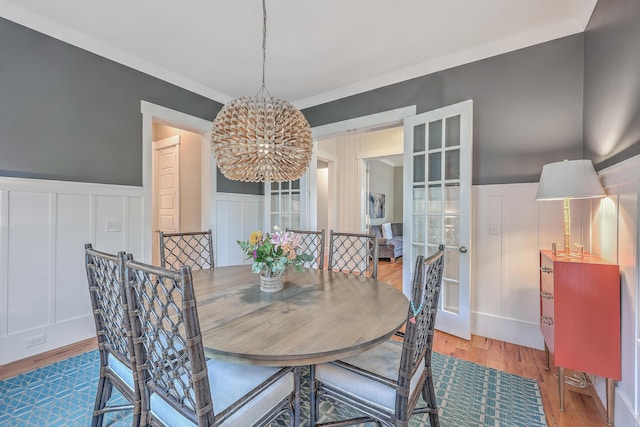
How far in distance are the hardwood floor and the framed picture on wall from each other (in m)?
4.70

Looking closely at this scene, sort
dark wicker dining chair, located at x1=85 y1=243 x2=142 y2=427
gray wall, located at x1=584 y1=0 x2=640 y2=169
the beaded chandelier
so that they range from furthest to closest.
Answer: the beaded chandelier
gray wall, located at x1=584 y1=0 x2=640 y2=169
dark wicker dining chair, located at x1=85 y1=243 x2=142 y2=427

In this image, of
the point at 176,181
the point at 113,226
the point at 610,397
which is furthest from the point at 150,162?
the point at 610,397

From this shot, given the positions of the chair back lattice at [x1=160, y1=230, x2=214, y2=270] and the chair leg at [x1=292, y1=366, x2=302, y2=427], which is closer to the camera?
the chair leg at [x1=292, y1=366, x2=302, y2=427]

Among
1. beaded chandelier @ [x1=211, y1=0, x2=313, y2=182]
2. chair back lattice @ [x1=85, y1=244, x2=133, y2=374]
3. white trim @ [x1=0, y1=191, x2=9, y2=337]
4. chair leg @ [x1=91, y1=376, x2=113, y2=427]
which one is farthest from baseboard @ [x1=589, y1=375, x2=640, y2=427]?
white trim @ [x1=0, y1=191, x2=9, y2=337]

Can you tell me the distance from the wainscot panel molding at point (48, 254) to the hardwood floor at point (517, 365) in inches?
5.8

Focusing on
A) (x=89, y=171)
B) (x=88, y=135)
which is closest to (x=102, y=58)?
(x=88, y=135)

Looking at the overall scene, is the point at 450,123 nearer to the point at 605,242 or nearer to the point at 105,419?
the point at 605,242

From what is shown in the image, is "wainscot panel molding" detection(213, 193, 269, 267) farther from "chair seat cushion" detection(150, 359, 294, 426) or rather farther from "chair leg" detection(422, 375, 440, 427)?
"chair leg" detection(422, 375, 440, 427)

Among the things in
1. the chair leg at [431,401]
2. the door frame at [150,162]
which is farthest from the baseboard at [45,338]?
the chair leg at [431,401]

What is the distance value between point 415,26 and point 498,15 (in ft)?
2.03

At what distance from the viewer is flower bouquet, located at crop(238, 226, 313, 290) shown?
1616 mm

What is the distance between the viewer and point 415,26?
2301mm

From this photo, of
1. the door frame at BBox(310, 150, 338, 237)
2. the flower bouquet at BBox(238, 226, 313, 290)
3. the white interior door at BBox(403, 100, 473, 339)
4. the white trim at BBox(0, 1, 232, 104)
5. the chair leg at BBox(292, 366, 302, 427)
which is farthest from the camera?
the door frame at BBox(310, 150, 338, 237)

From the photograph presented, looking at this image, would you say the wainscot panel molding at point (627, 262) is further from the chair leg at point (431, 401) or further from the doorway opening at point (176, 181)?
the doorway opening at point (176, 181)
